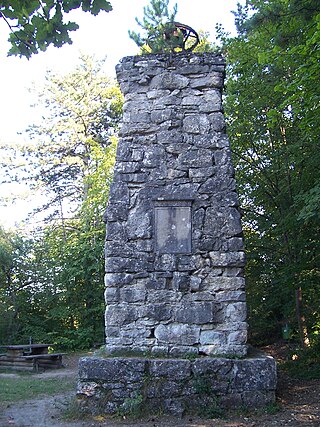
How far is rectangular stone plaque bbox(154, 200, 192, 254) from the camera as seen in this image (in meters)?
6.24

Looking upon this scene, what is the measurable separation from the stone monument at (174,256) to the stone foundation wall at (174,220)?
0.04ft

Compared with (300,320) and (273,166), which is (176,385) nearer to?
(300,320)

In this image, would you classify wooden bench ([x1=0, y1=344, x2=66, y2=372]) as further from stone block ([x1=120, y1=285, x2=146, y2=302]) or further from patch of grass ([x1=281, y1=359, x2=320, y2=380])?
stone block ([x1=120, y1=285, x2=146, y2=302])

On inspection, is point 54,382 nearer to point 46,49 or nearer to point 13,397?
point 13,397

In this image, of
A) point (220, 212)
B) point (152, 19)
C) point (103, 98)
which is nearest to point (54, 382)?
point (220, 212)

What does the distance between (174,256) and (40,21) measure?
3.47 meters

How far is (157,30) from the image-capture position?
7.79 m

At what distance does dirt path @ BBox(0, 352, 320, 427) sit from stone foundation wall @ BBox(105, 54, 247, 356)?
84 centimetres

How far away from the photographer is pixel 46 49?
372cm

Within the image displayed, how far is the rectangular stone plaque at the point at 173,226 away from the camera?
6242 millimetres

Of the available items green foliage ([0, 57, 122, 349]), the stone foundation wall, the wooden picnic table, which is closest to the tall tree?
green foliage ([0, 57, 122, 349])

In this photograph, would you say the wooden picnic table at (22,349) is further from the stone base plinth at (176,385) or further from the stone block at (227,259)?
the stone block at (227,259)

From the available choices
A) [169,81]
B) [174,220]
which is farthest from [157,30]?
[174,220]

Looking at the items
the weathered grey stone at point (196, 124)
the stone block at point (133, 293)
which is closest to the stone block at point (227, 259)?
the stone block at point (133, 293)
